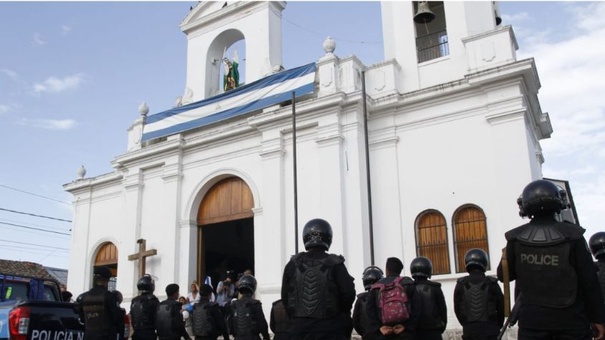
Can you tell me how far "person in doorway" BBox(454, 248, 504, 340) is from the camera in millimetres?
7766

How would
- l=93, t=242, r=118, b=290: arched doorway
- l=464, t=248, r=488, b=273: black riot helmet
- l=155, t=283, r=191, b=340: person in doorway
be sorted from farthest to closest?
l=93, t=242, r=118, b=290: arched doorway < l=155, t=283, r=191, b=340: person in doorway < l=464, t=248, r=488, b=273: black riot helmet

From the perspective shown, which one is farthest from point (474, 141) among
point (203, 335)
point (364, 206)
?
point (203, 335)

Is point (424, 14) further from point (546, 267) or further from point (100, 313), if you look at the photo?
point (546, 267)

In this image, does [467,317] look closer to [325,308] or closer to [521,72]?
[325,308]

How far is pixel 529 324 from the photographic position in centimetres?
432

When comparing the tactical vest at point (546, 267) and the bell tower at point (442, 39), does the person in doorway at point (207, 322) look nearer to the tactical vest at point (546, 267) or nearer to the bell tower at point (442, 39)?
the tactical vest at point (546, 267)

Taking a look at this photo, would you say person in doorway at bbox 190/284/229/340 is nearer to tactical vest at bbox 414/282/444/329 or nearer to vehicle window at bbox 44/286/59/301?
vehicle window at bbox 44/286/59/301

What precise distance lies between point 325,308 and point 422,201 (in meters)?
9.92

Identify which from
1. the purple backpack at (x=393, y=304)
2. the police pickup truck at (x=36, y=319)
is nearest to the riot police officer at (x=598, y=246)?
the purple backpack at (x=393, y=304)

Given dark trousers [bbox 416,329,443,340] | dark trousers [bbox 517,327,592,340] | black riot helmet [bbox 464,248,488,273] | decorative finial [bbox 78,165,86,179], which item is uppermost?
decorative finial [bbox 78,165,86,179]

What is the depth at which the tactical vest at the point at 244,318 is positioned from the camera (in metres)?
8.78

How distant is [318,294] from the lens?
18.6 feet

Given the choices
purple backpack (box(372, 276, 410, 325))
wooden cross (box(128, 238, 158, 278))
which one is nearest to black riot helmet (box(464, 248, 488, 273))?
purple backpack (box(372, 276, 410, 325))

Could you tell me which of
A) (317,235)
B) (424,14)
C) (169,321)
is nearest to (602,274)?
(317,235)
